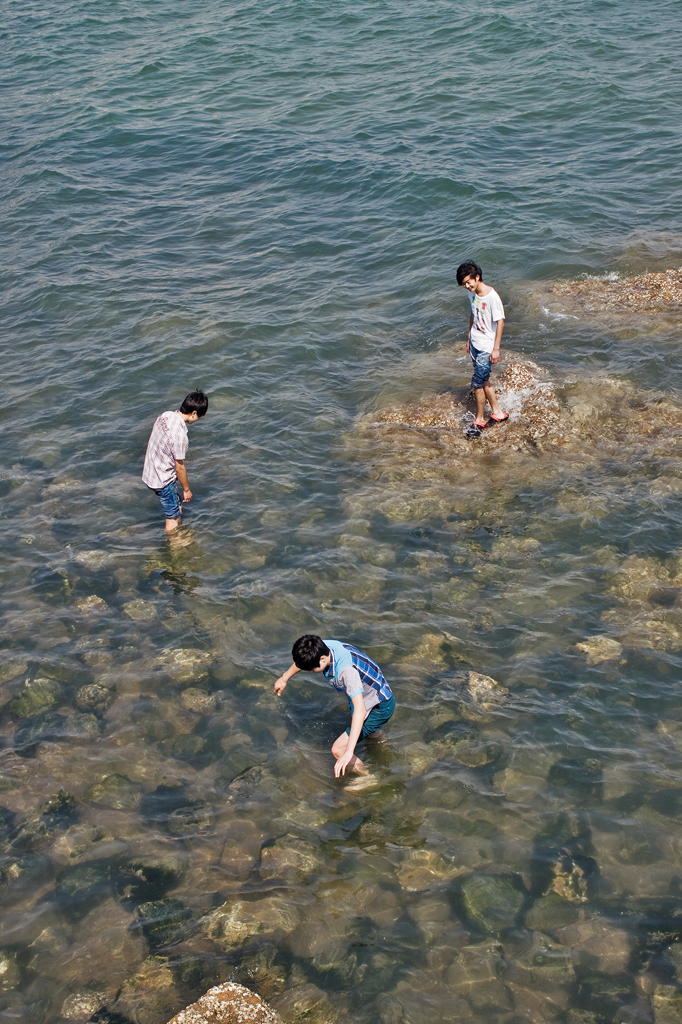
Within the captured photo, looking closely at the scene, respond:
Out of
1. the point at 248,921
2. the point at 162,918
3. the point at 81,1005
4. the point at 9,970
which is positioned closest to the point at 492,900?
the point at 248,921

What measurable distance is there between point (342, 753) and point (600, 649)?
2.65 metres

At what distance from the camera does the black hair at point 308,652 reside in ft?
20.2

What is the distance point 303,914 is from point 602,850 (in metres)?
2.27

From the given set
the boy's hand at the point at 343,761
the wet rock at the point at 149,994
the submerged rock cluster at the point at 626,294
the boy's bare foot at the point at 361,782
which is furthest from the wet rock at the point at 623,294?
the wet rock at the point at 149,994

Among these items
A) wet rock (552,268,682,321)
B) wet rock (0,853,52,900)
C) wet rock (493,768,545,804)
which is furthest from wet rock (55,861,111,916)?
wet rock (552,268,682,321)

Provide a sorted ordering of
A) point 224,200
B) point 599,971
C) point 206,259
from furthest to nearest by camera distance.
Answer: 1. point 224,200
2. point 206,259
3. point 599,971

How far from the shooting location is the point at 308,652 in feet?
20.2

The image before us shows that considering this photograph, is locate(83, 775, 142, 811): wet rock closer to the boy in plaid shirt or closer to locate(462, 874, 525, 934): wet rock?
locate(462, 874, 525, 934): wet rock

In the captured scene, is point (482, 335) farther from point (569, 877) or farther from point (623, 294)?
point (569, 877)

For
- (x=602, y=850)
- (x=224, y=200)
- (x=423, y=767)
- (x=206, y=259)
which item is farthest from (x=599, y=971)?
(x=224, y=200)

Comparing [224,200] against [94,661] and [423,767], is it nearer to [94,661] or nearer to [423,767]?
[94,661]

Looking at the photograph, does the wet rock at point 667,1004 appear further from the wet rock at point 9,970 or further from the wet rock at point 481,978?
the wet rock at point 9,970

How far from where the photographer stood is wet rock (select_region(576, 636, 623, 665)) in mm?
7652

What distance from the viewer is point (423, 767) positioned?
700 cm
